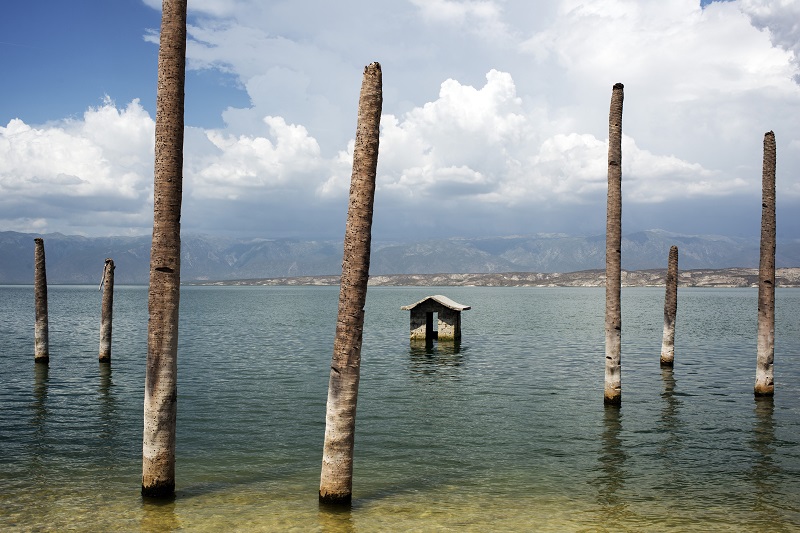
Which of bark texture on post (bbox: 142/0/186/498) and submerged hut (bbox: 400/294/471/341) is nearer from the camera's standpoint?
bark texture on post (bbox: 142/0/186/498)

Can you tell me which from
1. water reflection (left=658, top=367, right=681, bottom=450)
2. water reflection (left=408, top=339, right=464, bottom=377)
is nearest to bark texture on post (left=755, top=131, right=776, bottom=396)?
water reflection (left=658, top=367, right=681, bottom=450)

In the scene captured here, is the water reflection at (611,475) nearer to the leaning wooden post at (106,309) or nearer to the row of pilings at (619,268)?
the row of pilings at (619,268)

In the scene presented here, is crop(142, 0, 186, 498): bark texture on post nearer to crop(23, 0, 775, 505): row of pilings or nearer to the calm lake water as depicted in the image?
crop(23, 0, 775, 505): row of pilings

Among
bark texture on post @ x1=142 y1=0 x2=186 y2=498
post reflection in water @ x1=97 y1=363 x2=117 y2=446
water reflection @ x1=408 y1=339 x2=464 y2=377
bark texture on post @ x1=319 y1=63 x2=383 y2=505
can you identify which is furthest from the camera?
water reflection @ x1=408 y1=339 x2=464 y2=377

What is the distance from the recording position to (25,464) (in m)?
14.0

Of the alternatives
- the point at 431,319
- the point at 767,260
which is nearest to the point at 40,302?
the point at 431,319

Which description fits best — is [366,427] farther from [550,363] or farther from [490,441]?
[550,363]

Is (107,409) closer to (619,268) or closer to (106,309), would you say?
(106,309)

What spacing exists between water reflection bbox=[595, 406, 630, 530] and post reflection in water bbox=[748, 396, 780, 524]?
2.33 meters

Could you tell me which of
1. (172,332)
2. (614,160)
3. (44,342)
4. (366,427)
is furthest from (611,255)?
(44,342)

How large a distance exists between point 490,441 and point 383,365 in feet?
53.4

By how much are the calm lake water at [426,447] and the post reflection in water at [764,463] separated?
63mm

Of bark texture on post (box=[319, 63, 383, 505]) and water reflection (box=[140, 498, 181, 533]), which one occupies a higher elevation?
bark texture on post (box=[319, 63, 383, 505])

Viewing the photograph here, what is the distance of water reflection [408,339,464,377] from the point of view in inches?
1223
